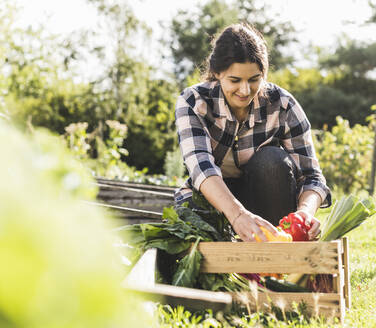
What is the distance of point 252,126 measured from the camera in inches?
107

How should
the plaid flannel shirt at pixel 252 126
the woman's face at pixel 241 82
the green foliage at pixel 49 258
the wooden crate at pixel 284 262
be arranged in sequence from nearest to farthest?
the green foliage at pixel 49 258, the wooden crate at pixel 284 262, the woman's face at pixel 241 82, the plaid flannel shirt at pixel 252 126

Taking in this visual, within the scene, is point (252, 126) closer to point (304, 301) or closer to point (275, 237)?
point (275, 237)

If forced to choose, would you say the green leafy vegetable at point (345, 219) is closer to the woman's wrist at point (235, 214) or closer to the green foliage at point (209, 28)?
the woman's wrist at point (235, 214)

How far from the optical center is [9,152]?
0.39 m

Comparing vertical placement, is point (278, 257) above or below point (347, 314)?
above

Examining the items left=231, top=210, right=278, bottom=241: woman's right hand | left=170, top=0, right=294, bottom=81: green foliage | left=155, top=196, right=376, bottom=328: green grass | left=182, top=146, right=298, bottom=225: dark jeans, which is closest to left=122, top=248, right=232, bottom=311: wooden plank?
left=155, top=196, right=376, bottom=328: green grass

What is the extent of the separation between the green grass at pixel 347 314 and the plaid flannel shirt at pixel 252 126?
473mm

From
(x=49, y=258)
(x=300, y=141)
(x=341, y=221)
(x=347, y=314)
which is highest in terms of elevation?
(x=300, y=141)

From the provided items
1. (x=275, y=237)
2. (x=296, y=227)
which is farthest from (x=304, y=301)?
(x=296, y=227)

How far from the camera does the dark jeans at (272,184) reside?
245 cm

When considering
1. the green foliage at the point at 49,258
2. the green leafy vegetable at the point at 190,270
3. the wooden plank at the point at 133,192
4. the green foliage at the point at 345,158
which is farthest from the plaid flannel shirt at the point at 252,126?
the green foliage at the point at 345,158

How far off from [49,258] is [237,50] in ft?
7.46

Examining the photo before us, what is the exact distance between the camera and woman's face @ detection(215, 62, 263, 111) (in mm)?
2441

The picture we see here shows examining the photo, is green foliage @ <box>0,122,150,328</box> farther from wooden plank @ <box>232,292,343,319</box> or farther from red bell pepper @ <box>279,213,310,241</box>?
red bell pepper @ <box>279,213,310,241</box>
